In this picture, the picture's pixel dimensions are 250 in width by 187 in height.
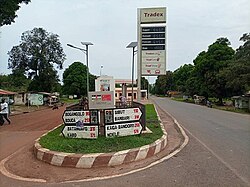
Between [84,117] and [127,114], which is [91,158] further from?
[127,114]

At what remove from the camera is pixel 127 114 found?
9.13 meters

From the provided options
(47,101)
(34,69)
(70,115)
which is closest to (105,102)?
(70,115)

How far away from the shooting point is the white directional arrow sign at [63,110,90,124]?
29.0 feet

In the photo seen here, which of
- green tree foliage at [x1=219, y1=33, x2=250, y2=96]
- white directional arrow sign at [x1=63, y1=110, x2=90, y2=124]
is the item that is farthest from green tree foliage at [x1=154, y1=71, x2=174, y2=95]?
white directional arrow sign at [x1=63, y1=110, x2=90, y2=124]

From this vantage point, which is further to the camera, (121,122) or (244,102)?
(244,102)

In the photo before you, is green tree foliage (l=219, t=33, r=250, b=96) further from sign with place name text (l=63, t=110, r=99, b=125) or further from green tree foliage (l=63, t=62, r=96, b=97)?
green tree foliage (l=63, t=62, r=96, b=97)

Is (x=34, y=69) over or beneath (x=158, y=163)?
over

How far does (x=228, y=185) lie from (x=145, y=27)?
11.2 meters

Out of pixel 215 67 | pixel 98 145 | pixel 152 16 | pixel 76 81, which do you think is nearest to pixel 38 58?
pixel 76 81

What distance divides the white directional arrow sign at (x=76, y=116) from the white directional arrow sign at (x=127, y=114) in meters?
0.86

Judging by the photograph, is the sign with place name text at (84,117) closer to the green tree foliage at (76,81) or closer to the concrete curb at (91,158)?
the concrete curb at (91,158)

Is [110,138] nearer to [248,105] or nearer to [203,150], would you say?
[203,150]

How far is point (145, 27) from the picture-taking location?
15219mm

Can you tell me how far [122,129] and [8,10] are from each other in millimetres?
12746
